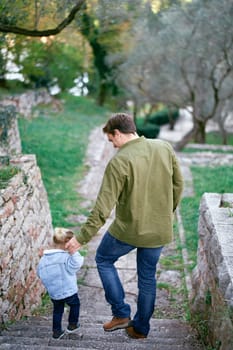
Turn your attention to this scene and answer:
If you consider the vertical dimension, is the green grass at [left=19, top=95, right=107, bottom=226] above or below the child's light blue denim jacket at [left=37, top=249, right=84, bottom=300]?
below

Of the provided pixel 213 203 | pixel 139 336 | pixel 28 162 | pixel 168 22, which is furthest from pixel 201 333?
pixel 168 22

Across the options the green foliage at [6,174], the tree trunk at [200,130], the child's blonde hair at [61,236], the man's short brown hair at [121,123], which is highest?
the man's short brown hair at [121,123]

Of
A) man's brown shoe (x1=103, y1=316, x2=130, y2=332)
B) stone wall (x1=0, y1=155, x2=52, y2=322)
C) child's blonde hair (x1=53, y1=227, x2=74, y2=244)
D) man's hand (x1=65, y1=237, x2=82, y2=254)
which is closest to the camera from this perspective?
man's hand (x1=65, y1=237, x2=82, y2=254)

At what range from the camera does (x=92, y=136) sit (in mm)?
15297

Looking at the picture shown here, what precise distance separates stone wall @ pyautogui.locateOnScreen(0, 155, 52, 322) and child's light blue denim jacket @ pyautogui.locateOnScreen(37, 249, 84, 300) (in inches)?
25.6

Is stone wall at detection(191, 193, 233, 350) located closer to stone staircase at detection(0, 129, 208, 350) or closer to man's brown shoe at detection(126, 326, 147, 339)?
stone staircase at detection(0, 129, 208, 350)

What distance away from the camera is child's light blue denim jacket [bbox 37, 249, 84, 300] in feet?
12.1

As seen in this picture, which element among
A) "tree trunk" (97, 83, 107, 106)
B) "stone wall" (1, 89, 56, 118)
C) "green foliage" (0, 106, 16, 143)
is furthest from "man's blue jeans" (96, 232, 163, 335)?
"tree trunk" (97, 83, 107, 106)

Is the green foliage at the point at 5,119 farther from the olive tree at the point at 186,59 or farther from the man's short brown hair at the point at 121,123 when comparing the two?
the olive tree at the point at 186,59

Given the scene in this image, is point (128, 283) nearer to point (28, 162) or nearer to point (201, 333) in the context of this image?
point (28, 162)

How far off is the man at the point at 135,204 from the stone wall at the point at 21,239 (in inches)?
43.9

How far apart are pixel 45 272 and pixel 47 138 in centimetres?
1001

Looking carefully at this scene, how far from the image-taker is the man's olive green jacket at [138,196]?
10.8 ft

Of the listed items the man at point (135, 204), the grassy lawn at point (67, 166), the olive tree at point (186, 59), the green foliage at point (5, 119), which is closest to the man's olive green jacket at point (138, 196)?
the man at point (135, 204)
